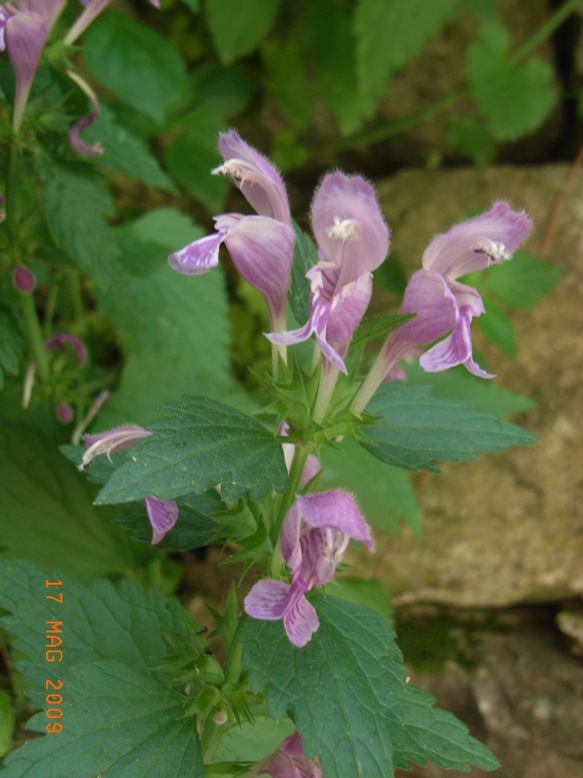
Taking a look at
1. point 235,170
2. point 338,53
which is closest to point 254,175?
point 235,170

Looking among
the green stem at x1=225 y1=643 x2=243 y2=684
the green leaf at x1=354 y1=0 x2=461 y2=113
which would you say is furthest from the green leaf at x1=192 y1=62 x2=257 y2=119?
the green stem at x1=225 y1=643 x2=243 y2=684

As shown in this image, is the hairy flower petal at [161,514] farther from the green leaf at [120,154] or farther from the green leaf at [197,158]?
the green leaf at [197,158]

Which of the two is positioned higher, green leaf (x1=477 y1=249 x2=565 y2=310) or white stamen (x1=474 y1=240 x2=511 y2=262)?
white stamen (x1=474 y1=240 x2=511 y2=262)

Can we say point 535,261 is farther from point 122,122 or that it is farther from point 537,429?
point 122,122

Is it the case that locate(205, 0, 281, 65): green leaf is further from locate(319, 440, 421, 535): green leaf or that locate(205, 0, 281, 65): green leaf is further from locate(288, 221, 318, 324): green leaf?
locate(288, 221, 318, 324): green leaf

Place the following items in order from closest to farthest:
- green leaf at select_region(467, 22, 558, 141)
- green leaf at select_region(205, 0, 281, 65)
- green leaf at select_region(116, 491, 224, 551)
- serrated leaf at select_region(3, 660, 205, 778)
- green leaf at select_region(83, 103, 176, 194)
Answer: serrated leaf at select_region(3, 660, 205, 778) < green leaf at select_region(116, 491, 224, 551) < green leaf at select_region(83, 103, 176, 194) < green leaf at select_region(205, 0, 281, 65) < green leaf at select_region(467, 22, 558, 141)

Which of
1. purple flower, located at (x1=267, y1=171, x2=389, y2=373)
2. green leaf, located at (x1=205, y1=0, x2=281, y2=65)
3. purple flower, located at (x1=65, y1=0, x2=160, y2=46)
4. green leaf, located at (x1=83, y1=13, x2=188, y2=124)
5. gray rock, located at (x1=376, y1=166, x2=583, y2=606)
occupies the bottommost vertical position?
gray rock, located at (x1=376, y1=166, x2=583, y2=606)

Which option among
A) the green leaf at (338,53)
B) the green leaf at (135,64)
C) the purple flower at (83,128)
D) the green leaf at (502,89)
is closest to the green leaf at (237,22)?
the green leaf at (338,53)

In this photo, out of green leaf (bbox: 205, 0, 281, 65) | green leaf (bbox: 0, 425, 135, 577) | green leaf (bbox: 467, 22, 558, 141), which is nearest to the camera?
green leaf (bbox: 0, 425, 135, 577)

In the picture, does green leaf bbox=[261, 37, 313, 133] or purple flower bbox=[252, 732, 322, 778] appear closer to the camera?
purple flower bbox=[252, 732, 322, 778]
